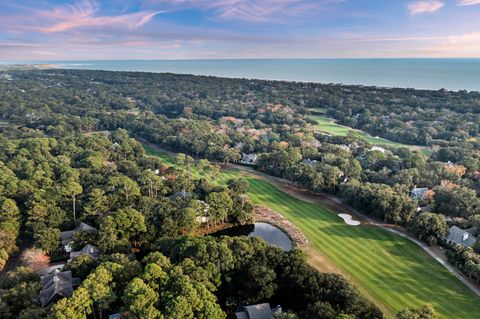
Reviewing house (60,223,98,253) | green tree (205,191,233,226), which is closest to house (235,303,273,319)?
green tree (205,191,233,226)

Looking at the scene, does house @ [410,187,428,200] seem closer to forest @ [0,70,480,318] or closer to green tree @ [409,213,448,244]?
forest @ [0,70,480,318]

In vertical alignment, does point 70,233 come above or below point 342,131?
below

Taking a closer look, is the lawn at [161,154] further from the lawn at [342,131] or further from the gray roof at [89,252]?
the lawn at [342,131]

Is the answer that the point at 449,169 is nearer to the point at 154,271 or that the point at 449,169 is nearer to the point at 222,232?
the point at 222,232

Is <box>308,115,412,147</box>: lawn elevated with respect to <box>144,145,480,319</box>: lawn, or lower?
elevated

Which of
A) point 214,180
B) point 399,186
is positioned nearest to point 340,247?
point 399,186

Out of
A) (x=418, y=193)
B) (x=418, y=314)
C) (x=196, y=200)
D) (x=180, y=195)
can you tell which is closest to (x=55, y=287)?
(x=196, y=200)

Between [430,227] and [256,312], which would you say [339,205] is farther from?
[256,312]
